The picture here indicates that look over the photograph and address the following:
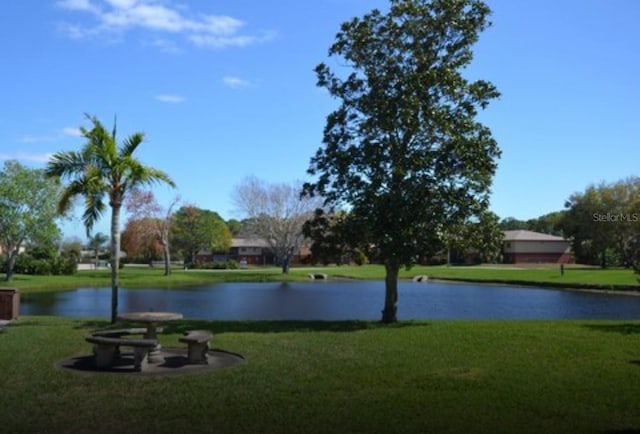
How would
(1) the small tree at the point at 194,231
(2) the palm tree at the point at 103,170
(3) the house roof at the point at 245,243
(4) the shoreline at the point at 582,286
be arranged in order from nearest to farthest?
(2) the palm tree at the point at 103,170
(4) the shoreline at the point at 582,286
(1) the small tree at the point at 194,231
(3) the house roof at the point at 245,243

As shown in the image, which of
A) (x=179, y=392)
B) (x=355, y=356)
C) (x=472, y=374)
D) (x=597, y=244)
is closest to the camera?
(x=179, y=392)

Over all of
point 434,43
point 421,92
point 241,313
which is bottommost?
point 241,313

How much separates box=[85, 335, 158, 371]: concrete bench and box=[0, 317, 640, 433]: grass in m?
0.67

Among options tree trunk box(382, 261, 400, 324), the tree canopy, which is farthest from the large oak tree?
the tree canopy

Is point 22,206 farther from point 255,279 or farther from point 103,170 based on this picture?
point 103,170

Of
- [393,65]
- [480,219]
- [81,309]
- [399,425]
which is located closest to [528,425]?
[399,425]

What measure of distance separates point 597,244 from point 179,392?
80252 millimetres

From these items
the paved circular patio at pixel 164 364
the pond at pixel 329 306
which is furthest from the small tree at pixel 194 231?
the paved circular patio at pixel 164 364

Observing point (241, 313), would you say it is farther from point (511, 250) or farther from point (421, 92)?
point (511, 250)

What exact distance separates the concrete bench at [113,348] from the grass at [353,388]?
26.3 inches

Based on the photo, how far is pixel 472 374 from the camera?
1061 cm

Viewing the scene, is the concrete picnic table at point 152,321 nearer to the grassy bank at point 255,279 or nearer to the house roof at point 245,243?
the grassy bank at point 255,279

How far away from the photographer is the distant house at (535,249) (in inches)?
4060

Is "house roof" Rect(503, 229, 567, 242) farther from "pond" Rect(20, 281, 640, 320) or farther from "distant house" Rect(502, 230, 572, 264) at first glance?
"pond" Rect(20, 281, 640, 320)
